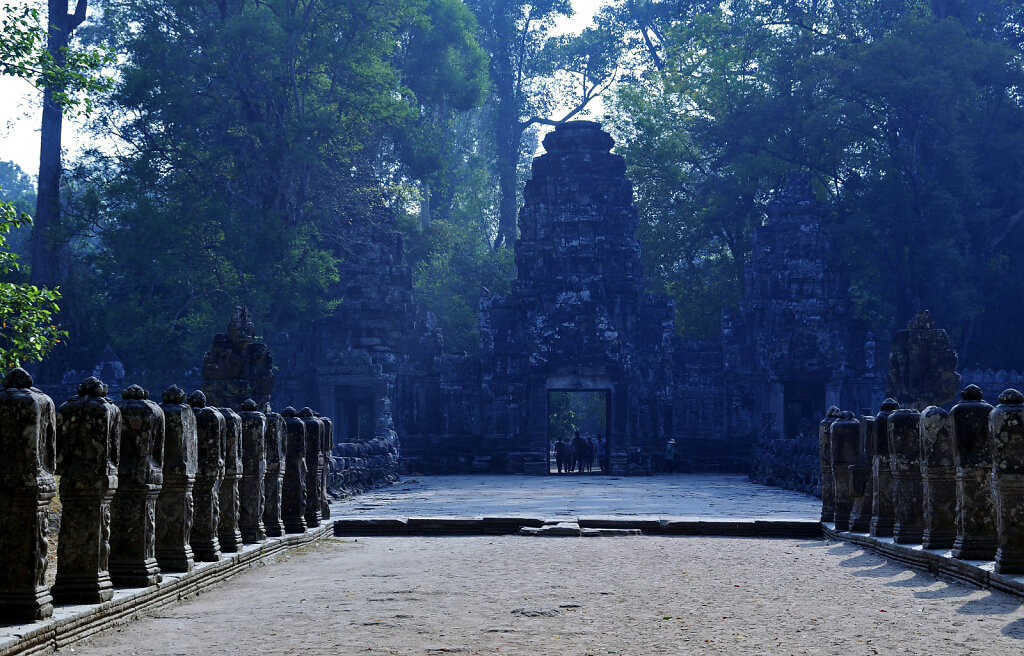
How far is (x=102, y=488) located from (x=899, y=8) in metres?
38.4

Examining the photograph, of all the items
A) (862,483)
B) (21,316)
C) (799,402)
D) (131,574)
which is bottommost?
(131,574)

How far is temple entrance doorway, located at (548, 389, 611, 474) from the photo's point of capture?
33.4 meters

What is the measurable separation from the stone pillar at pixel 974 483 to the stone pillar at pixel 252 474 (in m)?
6.49

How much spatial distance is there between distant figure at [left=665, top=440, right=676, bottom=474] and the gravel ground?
19.5 metres

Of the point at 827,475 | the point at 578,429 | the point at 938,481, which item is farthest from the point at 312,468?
the point at 578,429

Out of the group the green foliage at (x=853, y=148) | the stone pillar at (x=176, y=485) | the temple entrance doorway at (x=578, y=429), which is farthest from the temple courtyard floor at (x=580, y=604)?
the green foliage at (x=853, y=148)

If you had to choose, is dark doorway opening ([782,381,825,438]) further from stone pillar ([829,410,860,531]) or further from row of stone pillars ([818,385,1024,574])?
row of stone pillars ([818,385,1024,574])

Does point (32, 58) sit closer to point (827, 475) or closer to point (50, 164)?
point (827, 475)

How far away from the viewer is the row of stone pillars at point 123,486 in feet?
22.4

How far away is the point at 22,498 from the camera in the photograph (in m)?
6.89

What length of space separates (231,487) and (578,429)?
35.5 metres

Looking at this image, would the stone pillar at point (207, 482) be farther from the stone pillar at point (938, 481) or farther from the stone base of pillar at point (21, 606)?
the stone pillar at point (938, 481)

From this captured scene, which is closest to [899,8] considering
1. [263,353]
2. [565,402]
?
[565,402]

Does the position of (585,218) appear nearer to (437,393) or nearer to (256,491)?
(437,393)
